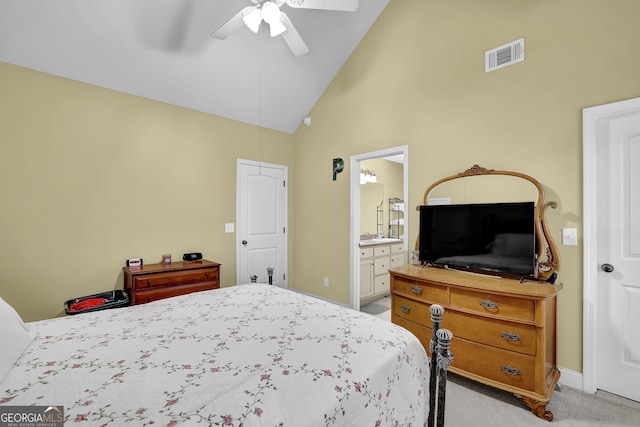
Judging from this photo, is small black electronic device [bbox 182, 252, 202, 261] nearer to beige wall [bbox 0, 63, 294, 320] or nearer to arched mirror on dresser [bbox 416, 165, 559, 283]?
beige wall [bbox 0, 63, 294, 320]

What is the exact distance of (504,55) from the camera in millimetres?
2537

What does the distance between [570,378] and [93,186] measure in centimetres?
469

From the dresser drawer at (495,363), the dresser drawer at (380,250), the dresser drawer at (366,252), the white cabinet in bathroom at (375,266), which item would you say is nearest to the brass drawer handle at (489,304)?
the dresser drawer at (495,363)

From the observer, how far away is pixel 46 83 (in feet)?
9.10

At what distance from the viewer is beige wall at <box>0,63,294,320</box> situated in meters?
2.65

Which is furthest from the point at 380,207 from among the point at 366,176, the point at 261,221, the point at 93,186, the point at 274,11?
the point at 93,186

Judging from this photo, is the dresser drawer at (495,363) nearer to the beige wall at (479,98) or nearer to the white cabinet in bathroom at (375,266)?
the beige wall at (479,98)

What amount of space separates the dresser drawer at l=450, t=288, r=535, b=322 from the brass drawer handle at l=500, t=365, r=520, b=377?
13.5 inches

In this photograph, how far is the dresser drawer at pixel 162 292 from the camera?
2908 mm

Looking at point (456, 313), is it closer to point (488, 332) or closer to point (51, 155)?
point (488, 332)

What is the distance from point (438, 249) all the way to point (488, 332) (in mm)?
843

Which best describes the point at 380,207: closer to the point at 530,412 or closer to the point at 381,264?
the point at 381,264

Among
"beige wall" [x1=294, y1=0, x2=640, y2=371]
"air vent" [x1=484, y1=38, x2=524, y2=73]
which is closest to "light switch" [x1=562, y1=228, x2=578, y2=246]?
"beige wall" [x1=294, y1=0, x2=640, y2=371]

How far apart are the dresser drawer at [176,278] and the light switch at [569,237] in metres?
3.42
